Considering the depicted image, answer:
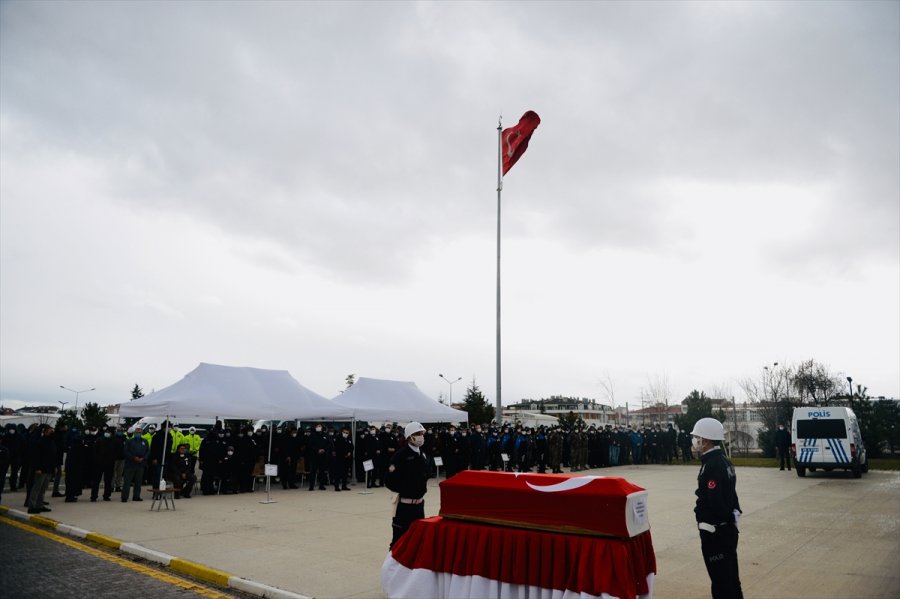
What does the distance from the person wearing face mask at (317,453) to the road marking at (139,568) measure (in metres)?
8.11

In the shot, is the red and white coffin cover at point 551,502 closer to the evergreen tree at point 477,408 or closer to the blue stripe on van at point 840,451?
the blue stripe on van at point 840,451

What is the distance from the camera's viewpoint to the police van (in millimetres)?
19609

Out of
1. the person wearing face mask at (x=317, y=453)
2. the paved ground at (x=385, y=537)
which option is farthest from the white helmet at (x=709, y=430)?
the person wearing face mask at (x=317, y=453)

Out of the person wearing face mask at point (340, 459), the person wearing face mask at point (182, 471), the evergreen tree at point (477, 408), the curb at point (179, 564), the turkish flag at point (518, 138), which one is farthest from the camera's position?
the evergreen tree at point (477, 408)

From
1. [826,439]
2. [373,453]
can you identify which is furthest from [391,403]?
[826,439]

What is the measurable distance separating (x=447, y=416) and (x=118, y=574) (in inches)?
591

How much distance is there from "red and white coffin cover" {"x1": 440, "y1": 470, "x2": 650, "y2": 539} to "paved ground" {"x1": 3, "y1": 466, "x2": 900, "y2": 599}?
2167 mm

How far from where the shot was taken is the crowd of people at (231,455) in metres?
14.4

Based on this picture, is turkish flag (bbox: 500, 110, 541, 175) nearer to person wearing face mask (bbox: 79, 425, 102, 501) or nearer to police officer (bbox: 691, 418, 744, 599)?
person wearing face mask (bbox: 79, 425, 102, 501)

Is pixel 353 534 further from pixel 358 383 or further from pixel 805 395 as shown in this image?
pixel 805 395

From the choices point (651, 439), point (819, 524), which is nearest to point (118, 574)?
point (819, 524)

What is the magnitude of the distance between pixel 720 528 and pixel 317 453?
47.7 feet

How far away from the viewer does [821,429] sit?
65.1ft

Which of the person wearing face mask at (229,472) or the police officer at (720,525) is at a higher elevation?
the police officer at (720,525)
